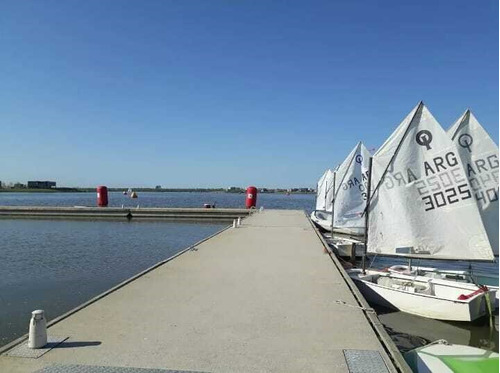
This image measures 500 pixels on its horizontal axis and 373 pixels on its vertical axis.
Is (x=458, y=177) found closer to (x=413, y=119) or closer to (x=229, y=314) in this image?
(x=413, y=119)

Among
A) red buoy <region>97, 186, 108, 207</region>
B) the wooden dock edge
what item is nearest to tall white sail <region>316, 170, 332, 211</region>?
the wooden dock edge

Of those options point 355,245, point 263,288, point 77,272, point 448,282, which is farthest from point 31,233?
point 448,282

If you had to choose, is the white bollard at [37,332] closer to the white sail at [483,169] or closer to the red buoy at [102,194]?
the white sail at [483,169]

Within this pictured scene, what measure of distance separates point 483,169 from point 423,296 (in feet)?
14.3

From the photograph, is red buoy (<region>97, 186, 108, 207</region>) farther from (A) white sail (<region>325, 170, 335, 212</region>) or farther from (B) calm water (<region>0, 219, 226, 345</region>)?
(A) white sail (<region>325, 170, 335, 212</region>)

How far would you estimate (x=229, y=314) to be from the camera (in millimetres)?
6805

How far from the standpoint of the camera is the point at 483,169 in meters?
11.9

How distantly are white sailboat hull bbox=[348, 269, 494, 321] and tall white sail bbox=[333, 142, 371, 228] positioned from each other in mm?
10657

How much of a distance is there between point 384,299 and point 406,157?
12.6 ft

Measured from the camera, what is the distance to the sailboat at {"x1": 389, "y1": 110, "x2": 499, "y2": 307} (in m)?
11.9

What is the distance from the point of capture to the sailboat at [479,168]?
11.9m

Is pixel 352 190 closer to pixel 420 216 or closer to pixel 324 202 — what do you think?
pixel 324 202

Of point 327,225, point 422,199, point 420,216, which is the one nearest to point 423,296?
point 420,216

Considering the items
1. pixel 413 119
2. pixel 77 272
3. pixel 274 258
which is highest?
pixel 413 119
